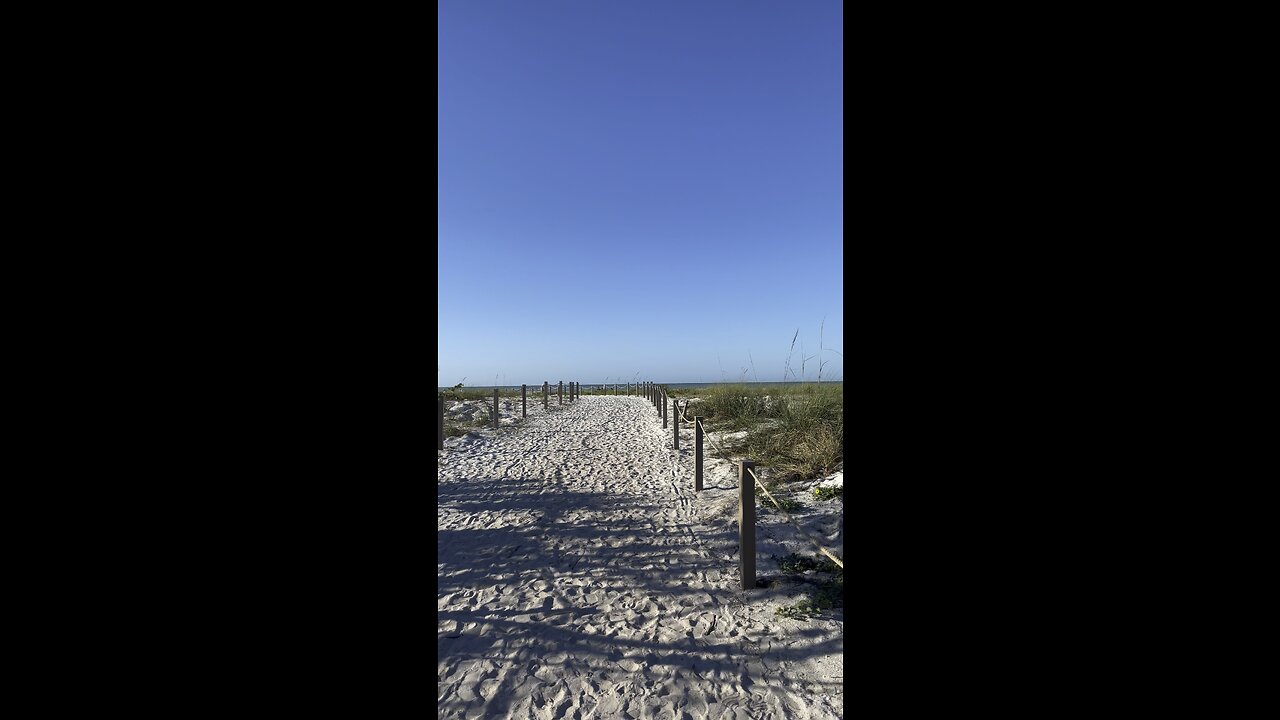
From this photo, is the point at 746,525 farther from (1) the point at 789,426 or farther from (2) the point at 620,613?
(1) the point at 789,426

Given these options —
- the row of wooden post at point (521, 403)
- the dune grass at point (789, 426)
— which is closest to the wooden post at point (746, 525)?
the dune grass at point (789, 426)

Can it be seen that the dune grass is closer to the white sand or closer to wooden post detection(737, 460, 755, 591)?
wooden post detection(737, 460, 755, 591)

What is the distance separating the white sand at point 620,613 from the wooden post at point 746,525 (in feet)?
0.40

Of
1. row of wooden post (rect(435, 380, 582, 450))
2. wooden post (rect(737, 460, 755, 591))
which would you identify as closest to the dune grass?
wooden post (rect(737, 460, 755, 591))

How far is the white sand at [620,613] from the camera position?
2.31 meters

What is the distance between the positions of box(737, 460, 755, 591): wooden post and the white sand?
0.12m

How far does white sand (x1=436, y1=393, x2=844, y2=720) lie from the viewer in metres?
2.31

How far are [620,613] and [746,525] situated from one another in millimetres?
1001

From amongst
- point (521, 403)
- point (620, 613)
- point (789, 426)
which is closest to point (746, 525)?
point (620, 613)

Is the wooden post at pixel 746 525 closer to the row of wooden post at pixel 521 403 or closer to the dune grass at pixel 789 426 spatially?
the dune grass at pixel 789 426
